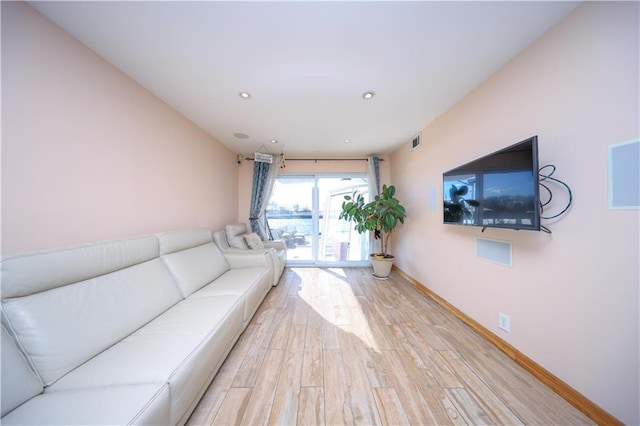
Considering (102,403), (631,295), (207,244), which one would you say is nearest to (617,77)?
(631,295)

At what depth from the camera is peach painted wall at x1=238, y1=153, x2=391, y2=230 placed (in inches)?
162

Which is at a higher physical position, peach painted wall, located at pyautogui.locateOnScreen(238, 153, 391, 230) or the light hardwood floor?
peach painted wall, located at pyautogui.locateOnScreen(238, 153, 391, 230)

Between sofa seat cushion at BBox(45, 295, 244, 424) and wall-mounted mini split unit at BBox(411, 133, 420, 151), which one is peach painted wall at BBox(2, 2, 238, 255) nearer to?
sofa seat cushion at BBox(45, 295, 244, 424)

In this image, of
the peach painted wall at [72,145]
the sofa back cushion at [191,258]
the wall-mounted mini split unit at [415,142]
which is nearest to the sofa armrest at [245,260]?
the sofa back cushion at [191,258]

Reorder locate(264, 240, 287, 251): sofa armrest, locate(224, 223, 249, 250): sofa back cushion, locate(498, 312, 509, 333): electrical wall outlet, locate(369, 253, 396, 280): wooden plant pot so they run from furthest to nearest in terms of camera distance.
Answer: locate(264, 240, 287, 251): sofa armrest < locate(369, 253, 396, 280): wooden plant pot < locate(224, 223, 249, 250): sofa back cushion < locate(498, 312, 509, 333): electrical wall outlet

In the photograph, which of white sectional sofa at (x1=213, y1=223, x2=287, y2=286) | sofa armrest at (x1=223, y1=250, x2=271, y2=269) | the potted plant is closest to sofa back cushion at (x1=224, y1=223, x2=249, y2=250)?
white sectional sofa at (x1=213, y1=223, x2=287, y2=286)

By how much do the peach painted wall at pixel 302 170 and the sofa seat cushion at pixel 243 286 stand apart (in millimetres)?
1880

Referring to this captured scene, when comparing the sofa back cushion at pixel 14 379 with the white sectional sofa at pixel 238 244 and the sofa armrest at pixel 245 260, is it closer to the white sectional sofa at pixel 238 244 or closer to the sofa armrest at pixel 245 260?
the sofa armrest at pixel 245 260

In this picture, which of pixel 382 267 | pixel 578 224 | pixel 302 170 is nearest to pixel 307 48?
pixel 578 224

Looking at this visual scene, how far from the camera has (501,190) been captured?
Result: 4.82ft

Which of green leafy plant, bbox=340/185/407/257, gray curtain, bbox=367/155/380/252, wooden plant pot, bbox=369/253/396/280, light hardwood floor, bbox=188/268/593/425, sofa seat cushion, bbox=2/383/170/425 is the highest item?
gray curtain, bbox=367/155/380/252

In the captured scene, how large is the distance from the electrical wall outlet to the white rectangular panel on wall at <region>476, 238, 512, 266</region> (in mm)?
443

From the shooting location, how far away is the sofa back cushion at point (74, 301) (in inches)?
35.7

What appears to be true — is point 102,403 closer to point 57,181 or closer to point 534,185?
point 57,181
